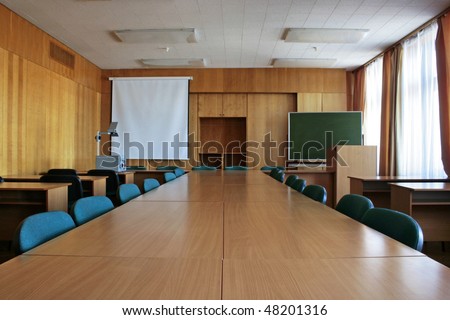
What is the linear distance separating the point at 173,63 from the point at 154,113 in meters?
1.46

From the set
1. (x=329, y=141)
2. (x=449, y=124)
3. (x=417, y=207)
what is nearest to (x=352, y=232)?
(x=417, y=207)

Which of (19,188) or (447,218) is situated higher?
(19,188)

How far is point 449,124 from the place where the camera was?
4660mm

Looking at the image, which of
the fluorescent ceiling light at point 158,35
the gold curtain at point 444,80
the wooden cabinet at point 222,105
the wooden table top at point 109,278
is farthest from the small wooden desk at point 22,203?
the gold curtain at point 444,80

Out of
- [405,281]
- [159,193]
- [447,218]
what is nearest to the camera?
[405,281]

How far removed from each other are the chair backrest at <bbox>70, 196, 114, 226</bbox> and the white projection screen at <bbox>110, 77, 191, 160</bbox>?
6.11m

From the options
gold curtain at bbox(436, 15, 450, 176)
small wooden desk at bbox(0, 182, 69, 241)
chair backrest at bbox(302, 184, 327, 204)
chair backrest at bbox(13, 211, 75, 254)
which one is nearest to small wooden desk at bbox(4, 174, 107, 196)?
small wooden desk at bbox(0, 182, 69, 241)

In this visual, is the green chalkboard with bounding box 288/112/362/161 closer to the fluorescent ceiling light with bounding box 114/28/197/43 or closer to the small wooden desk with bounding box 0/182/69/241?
the fluorescent ceiling light with bounding box 114/28/197/43

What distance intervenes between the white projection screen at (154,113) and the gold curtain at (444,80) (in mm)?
5558

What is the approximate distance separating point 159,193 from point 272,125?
19.4 ft

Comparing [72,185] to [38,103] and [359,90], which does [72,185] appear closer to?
[38,103]

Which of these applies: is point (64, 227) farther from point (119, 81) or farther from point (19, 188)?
point (119, 81)

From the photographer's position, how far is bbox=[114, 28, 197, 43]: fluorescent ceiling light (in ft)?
18.3
